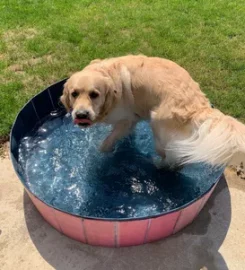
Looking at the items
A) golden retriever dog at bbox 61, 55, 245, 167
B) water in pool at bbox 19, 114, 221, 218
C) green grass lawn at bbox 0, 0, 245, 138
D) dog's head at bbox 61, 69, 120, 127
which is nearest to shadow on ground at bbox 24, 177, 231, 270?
water in pool at bbox 19, 114, 221, 218

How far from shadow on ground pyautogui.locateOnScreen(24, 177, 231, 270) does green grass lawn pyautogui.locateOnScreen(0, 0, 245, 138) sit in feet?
5.88

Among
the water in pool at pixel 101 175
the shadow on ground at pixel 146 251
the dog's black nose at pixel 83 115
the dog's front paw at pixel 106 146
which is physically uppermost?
the dog's black nose at pixel 83 115

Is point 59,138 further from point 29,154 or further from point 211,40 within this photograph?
point 211,40

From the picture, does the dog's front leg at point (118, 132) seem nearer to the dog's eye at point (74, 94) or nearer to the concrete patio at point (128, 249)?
the dog's eye at point (74, 94)

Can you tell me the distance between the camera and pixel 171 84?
12.9ft

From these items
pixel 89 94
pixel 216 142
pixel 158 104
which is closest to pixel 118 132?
pixel 158 104

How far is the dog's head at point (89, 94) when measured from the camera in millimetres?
3797

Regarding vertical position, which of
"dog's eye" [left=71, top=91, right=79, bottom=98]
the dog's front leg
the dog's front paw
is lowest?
the dog's front paw

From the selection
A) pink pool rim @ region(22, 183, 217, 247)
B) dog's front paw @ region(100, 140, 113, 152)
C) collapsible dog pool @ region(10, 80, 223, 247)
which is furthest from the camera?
dog's front paw @ region(100, 140, 113, 152)

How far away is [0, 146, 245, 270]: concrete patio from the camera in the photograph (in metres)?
3.77

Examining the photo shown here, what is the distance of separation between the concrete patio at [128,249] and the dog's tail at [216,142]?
0.95 meters

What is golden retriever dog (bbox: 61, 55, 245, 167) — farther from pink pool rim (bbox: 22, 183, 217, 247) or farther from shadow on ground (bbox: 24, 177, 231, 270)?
shadow on ground (bbox: 24, 177, 231, 270)

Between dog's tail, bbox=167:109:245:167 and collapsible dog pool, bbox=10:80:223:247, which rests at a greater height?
dog's tail, bbox=167:109:245:167

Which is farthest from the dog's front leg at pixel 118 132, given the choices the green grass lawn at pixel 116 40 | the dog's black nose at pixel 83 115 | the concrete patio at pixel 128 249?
the green grass lawn at pixel 116 40
